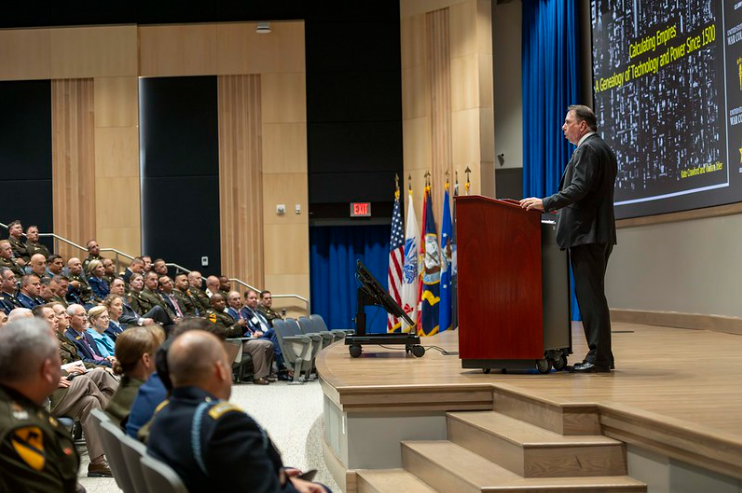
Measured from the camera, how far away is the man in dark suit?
14.5 ft

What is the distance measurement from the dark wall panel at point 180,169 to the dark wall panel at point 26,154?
4.83 feet

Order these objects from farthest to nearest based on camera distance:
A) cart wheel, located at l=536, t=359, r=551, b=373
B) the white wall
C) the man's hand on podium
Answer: the white wall → cart wheel, located at l=536, t=359, r=551, b=373 → the man's hand on podium

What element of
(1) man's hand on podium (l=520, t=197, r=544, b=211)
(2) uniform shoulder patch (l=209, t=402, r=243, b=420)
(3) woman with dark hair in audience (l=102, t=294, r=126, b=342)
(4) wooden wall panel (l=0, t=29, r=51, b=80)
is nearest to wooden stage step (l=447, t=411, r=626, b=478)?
(1) man's hand on podium (l=520, t=197, r=544, b=211)

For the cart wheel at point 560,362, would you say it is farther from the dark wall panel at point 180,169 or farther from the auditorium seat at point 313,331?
the dark wall panel at point 180,169

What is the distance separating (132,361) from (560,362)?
7.80 feet

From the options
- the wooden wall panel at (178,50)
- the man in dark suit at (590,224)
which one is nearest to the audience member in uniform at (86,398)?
the man in dark suit at (590,224)

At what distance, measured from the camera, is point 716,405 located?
3410mm

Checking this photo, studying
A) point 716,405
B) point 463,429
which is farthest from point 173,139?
point 716,405

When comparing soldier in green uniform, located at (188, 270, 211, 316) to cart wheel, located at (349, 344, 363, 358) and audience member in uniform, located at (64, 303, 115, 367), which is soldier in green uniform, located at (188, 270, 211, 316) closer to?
audience member in uniform, located at (64, 303, 115, 367)

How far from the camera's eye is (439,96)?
12.8m

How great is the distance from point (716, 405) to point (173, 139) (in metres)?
11.5

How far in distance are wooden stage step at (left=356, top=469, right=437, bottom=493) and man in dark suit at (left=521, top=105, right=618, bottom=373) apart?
3.95 feet

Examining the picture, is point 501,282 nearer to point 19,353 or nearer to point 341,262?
point 19,353

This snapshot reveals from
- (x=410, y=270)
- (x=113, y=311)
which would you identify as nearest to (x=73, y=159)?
(x=410, y=270)
